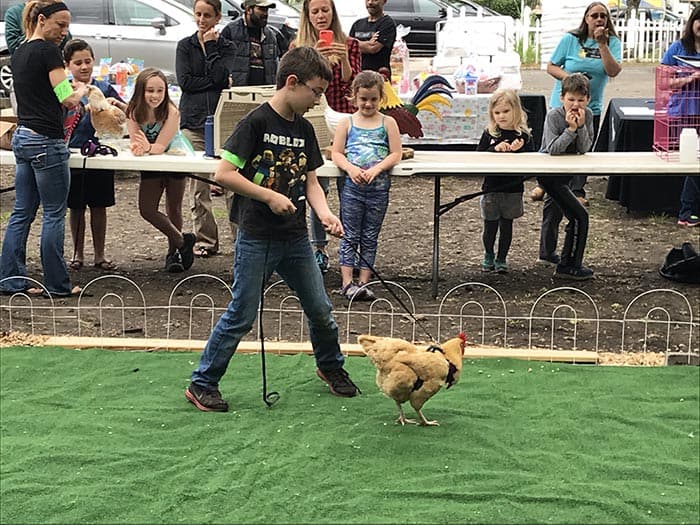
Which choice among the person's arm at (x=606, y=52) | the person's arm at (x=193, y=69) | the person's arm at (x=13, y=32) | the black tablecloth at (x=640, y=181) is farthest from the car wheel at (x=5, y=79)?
the person's arm at (x=606, y=52)

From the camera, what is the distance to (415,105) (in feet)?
24.6

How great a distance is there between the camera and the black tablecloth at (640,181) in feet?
30.8

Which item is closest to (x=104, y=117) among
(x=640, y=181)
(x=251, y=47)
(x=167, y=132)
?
(x=167, y=132)

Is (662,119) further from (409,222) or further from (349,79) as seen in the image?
(409,222)

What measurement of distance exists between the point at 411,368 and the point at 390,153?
2542 mm

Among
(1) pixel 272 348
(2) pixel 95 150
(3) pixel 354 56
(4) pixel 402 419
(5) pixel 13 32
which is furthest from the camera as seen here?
(5) pixel 13 32

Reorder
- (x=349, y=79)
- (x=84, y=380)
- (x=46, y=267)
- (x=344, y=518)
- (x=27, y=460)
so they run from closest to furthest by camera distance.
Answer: (x=344, y=518), (x=27, y=460), (x=84, y=380), (x=46, y=267), (x=349, y=79)

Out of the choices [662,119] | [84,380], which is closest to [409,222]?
[662,119]

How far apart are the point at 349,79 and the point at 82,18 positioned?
6.72 m

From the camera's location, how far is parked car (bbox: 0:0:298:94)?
42.7 ft

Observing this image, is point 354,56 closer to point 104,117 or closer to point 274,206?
point 104,117

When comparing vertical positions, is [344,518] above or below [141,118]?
below

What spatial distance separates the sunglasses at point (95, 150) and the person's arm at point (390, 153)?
1.67m

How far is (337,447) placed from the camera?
4543 millimetres
